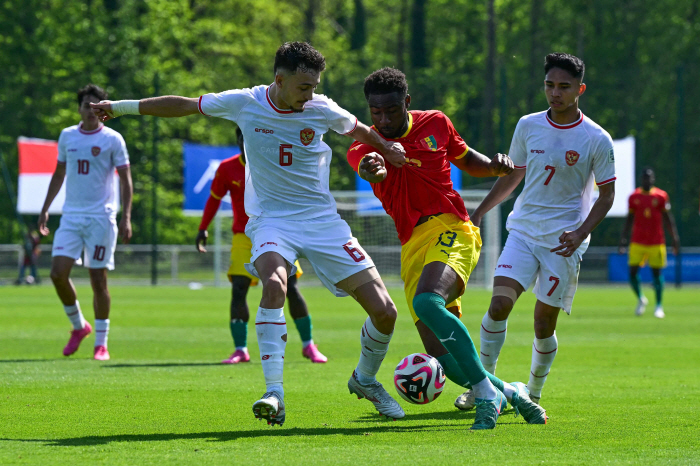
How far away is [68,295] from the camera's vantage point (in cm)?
1002

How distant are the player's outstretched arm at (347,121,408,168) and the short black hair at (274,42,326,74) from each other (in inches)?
18.7

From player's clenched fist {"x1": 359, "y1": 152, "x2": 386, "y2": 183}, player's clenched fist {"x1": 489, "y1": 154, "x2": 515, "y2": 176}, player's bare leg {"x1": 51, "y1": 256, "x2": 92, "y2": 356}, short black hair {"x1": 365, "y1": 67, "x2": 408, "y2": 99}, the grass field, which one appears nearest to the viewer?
the grass field

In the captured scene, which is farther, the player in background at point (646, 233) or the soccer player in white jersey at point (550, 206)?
the player in background at point (646, 233)

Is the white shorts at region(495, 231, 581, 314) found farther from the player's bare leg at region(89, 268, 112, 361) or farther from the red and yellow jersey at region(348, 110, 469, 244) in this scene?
the player's bare leg at region(89, 268, 112, 361)

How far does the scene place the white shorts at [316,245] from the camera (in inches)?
240

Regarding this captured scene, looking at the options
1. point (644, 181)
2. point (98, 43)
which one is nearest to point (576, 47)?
point (98, 43)

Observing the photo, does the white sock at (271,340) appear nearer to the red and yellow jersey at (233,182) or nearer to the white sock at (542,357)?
the white sock at (542,357)

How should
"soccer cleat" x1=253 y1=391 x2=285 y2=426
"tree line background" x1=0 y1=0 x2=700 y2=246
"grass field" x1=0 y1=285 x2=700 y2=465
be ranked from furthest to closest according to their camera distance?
"tree line background" x1=0 y1=0 x2=700 y2=246 → "soccer cleat" x1=253 y1=391 x2=285 y2=426 → "grass field" x1=0 y1=285 x2=700 y2=465

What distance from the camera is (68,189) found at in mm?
10008

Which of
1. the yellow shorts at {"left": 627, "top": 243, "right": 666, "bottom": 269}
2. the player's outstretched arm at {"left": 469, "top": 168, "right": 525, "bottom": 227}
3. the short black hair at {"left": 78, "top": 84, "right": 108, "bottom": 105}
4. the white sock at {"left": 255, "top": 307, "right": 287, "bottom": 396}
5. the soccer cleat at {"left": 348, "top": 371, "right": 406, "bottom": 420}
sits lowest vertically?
the yellow shorts at {"left": 627, "top": 243, "right": 666, "bottom": 269}

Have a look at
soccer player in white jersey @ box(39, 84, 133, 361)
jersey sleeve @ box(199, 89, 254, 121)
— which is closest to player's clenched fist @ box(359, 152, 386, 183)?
jersey sleeve @ box(199, 89, 254, 121)

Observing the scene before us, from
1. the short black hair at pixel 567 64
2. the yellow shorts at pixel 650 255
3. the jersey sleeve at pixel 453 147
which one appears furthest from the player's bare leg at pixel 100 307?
the yellow shorts at pixel 650 255

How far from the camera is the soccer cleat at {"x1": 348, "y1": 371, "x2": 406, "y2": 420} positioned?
20.9 feet

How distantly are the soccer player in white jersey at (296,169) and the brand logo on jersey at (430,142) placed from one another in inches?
11.2
